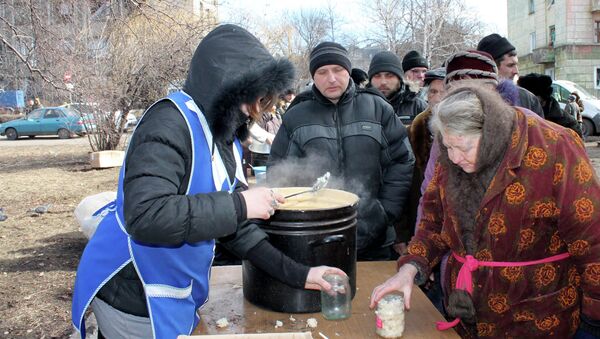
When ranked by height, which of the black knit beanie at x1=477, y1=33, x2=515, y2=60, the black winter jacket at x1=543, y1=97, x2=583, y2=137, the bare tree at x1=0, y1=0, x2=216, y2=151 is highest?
the bare tree at x1=0, y1=0, x2=216, y2=151

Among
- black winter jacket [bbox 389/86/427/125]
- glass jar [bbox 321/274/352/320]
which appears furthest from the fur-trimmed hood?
black winter jacket [bbox 389/86/427/125]

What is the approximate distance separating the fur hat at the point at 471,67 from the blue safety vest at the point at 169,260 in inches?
64.4

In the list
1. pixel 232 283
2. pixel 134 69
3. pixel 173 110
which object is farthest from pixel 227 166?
pixel 134 69

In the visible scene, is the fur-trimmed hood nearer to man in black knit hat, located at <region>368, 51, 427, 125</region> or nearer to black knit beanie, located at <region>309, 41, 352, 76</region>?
black knit beanie, located at <region>309, 41, 352, 76</region>

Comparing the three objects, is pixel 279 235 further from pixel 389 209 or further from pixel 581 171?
pixel 389 209

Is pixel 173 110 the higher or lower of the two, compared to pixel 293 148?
higher

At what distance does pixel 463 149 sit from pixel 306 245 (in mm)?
634

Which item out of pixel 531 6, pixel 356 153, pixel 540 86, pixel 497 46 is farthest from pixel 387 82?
pixel 531 6

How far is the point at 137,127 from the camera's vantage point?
1650mm

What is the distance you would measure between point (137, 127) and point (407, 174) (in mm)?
2026

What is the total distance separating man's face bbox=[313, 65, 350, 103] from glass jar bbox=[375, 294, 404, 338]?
173cm

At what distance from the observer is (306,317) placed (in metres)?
1.97

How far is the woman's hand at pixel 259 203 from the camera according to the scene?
1641 millimetres

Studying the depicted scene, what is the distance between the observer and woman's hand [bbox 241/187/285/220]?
5.38ft
